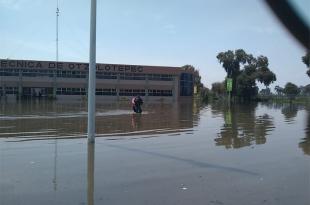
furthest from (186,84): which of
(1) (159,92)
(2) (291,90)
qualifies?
(2) (291,90)

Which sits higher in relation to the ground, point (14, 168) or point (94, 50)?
point (94, 50)

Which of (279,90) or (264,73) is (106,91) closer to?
(264,73)

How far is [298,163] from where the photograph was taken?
424 inches

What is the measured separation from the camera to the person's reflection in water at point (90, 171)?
7102 mm

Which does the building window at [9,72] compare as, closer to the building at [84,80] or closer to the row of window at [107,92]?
the building at [84,80]

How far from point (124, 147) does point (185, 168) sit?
11.8 ft

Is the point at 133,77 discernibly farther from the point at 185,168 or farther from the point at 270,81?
the point at 185,168

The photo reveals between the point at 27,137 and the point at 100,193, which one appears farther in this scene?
the point at 27,137

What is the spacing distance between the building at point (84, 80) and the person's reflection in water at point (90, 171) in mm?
79868

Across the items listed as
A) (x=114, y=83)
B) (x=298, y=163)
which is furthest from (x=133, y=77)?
(x=298, y=163)

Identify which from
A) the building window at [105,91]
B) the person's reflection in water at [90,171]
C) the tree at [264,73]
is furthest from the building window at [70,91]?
the person's reflection in water at [90,171]

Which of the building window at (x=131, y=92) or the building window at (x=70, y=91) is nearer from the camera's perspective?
the building window at (x=70, y=91)

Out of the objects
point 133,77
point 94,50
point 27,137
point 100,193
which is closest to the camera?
point 100,193

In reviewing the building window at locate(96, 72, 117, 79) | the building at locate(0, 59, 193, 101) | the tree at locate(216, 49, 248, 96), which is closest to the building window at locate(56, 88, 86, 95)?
the building at locate(0, 59, 193, 101)
